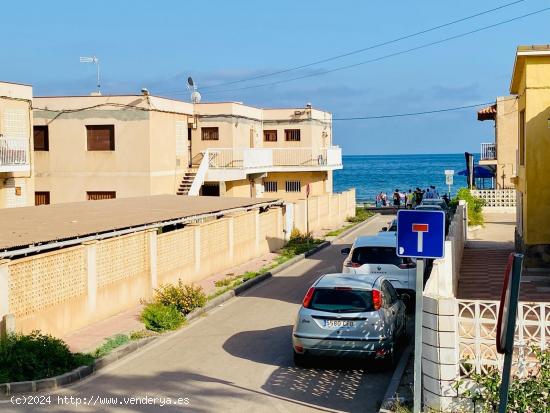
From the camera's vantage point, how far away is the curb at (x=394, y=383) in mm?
10461

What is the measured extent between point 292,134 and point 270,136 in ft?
4.63

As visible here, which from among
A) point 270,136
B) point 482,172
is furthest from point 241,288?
point 482,172

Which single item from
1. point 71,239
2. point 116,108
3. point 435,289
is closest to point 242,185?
point 116,108

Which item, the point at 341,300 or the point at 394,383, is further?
the point at 341,300

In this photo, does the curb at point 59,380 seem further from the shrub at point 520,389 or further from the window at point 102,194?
the window at point 102,194

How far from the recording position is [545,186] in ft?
66.4

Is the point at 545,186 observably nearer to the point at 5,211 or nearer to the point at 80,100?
the point at 5,211

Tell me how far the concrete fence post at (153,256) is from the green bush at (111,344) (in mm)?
4444

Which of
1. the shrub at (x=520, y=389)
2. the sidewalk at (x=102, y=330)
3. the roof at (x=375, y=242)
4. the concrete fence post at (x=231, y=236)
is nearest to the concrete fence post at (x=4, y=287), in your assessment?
the sidewalk at (x=102, y=330)

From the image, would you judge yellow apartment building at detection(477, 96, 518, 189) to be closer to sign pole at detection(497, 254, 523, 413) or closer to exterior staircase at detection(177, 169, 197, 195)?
exterior staircase at detection(177, 169, 197, 195)

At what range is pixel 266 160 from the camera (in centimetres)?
4588

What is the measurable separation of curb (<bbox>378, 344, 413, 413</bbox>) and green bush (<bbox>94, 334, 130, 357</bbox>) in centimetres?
499

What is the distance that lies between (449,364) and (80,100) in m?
27.9

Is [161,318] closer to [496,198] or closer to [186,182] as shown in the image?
[186,182]
